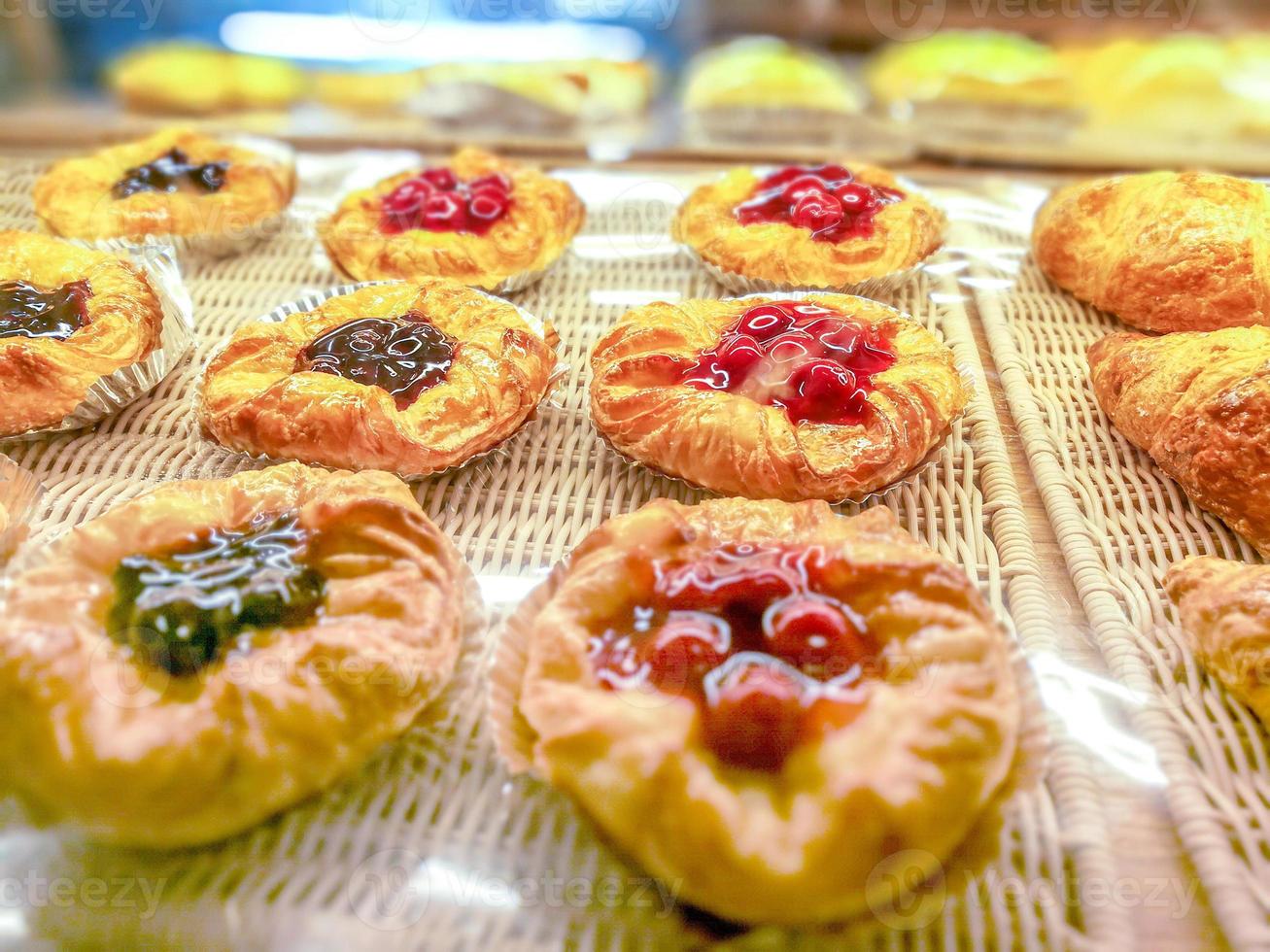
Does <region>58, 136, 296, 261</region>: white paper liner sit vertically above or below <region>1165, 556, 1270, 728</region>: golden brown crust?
below

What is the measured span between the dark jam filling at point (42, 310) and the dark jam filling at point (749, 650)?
1.68 metres

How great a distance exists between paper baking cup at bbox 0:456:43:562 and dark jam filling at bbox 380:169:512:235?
4.01ft

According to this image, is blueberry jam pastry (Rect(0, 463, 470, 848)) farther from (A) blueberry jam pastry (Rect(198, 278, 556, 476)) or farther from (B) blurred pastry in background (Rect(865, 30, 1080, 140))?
(B) blurred pastry in background (Rect(865, 30, 1080, 140))

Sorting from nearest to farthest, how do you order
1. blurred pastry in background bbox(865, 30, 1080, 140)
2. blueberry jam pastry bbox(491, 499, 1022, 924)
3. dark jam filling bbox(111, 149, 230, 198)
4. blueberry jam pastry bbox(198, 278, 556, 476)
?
blueberry jam pastry bbox(491, 499, 1022, 924), blueberry jam pastry bbox(198, 278, 556, 476), dark jam filling bbox(111, 149, 230, 198), blurred pastry in background bbox(865, 30, 1080, 140)

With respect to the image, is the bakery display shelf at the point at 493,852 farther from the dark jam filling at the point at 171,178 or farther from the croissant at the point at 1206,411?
the dark jam filling at the point at 171,178

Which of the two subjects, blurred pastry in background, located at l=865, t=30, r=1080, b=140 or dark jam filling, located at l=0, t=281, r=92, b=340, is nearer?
dark jam filling, located at l=0, t=281, r=92, b=340

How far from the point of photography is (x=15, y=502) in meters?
1.78

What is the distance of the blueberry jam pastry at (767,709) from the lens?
44.3 inches

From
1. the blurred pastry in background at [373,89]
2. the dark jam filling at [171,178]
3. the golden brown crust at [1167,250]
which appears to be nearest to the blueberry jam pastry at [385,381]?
the dark jam filling at [171,178]

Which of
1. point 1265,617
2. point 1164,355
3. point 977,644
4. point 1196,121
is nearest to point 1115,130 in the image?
point 1196,121

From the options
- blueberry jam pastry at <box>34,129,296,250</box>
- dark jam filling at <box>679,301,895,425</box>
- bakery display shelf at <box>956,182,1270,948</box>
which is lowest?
blueberry jam pastry at <box>34,129,296,250</box>

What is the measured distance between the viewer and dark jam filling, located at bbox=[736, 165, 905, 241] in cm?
251

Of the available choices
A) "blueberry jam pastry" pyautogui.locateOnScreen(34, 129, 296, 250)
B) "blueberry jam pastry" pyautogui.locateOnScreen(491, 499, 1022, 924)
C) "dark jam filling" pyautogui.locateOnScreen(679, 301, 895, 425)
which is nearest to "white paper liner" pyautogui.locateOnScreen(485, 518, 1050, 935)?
"blueberry jam pastry" pyautogui.locateOnScreen(491, 499, 1022, 924)

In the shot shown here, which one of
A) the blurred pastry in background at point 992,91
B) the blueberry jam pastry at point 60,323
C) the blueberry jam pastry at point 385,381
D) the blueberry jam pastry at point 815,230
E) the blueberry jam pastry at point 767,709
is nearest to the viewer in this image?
the blueberry jam pastry at point 767,709
